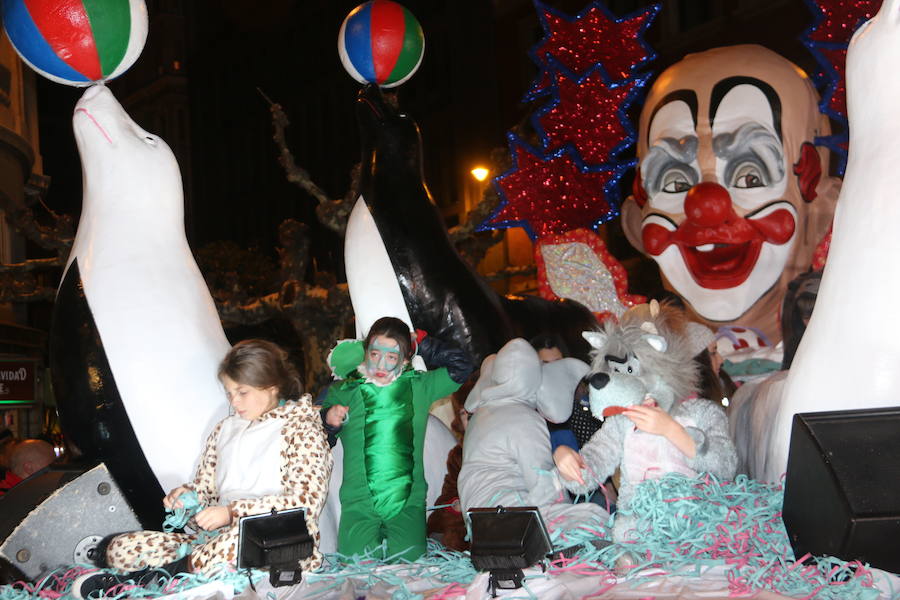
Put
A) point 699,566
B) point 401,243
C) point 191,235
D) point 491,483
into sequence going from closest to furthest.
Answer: point 699,566
point 491,483
point 401,243
point 191,235

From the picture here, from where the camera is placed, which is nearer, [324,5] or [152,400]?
[152,400]

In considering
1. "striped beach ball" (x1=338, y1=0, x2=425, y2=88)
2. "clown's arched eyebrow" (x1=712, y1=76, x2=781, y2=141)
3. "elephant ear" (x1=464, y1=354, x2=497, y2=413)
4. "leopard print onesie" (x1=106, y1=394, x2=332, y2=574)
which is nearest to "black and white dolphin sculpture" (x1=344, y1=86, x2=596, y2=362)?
"striped beach ball" (x1=338, y1=0, x2=425, y2=88)

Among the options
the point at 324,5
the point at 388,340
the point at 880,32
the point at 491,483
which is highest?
the point at 324,5

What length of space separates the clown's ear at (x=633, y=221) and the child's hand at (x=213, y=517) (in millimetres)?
3131

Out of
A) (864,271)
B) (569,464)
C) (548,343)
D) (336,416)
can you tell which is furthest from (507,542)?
(548,343)

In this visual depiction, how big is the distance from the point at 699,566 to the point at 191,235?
1743 cm

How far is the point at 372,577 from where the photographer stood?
8.64ft

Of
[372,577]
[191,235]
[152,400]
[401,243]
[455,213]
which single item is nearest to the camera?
[372,577]

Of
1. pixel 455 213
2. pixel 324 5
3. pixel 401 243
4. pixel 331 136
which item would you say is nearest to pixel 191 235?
pixel 331 136

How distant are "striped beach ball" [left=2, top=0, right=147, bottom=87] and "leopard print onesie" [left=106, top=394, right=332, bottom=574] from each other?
1.34 metres

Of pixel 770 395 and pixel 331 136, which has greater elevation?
pixel 331 136

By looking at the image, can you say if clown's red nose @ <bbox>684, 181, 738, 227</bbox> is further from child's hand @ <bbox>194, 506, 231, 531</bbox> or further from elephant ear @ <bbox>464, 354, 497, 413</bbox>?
child's hand @ <bbox>194, 506, 231, 531</bbox>

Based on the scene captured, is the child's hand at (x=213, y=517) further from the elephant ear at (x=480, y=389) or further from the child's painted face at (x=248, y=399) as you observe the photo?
the elephant ear at (x=480, y=389)

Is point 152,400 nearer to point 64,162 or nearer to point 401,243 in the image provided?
point 401,243
